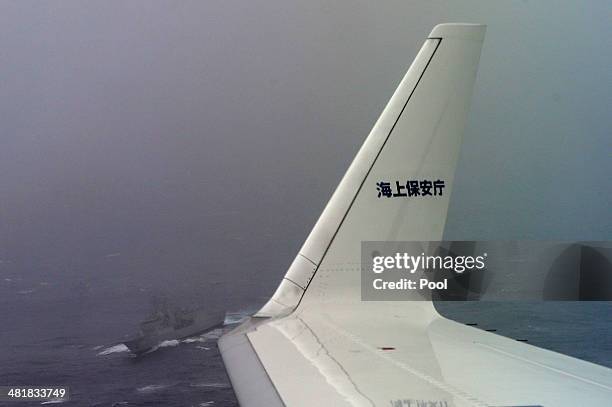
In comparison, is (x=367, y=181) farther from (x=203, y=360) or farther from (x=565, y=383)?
(x=203, y=360)

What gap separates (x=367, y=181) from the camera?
140 cm

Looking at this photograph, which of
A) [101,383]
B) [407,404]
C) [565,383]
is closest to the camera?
[407,404]

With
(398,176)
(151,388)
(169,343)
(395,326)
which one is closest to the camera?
(395,326)

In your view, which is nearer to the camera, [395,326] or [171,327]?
[395,326]

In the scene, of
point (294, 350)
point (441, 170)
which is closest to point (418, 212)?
point (441, 170)

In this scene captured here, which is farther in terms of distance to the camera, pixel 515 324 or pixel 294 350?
pixel 515 324

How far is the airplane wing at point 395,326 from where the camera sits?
0.85m

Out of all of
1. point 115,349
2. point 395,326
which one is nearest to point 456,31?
point 395,326

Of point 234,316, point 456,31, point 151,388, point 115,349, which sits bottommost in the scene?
point 151,388

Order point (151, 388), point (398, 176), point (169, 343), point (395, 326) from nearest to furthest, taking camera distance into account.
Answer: point (395, 326), point (398, 176), point (151, 388), point (169, 343)

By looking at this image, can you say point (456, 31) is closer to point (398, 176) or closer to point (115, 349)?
point (398, 176)

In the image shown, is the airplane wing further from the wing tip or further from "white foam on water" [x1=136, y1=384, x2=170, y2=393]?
"white foam on water" [x1=136, y1=384, x2=170, y2=393]

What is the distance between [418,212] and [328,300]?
309mm

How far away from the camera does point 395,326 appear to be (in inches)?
51.2
